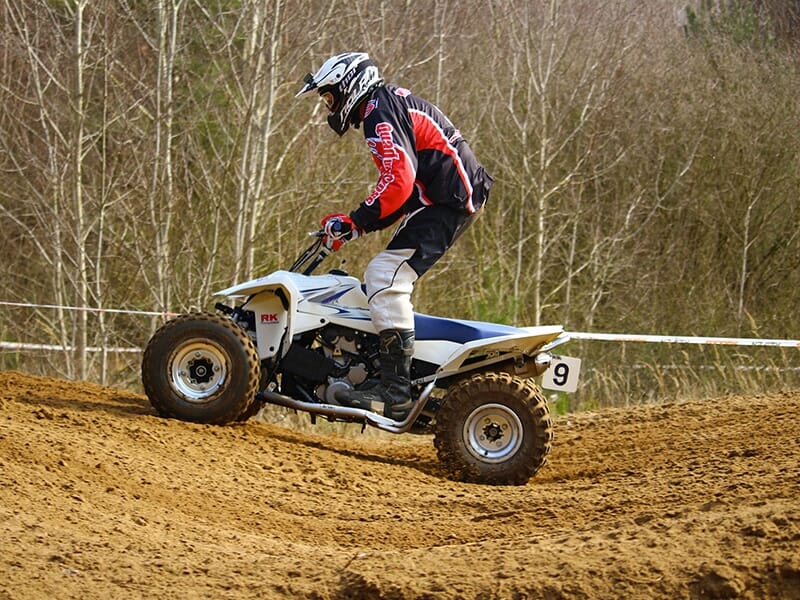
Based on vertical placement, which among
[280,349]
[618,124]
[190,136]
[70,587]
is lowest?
[70,587]

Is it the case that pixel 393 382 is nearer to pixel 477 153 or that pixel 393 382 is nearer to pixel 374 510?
pixel 374 510

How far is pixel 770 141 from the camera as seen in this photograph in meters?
21.3

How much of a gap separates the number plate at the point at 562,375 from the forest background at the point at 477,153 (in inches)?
142

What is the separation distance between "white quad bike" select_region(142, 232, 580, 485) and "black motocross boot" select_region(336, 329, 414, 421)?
0.06 m

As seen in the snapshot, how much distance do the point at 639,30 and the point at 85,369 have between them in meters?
11.1

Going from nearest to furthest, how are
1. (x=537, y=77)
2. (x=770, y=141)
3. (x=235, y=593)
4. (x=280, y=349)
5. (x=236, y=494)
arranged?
(x=235, y=593) → (x=236, y=494) → (x=280, y=349) → (x=537, y=77) → (x=770, y=141)

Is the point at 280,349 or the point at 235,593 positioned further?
the point at 280,349

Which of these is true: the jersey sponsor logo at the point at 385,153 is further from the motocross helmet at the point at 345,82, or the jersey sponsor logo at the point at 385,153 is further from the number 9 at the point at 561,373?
the number 9 at the point at 561,373

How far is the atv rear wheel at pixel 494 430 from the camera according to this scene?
24.2ft

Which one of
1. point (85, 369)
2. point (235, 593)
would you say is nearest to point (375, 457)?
point (235, 593)

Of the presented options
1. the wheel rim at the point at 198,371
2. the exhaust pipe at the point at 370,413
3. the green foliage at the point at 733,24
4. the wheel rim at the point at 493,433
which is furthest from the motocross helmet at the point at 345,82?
the green foliage at the point at 733,24

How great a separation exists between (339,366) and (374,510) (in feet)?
4.99

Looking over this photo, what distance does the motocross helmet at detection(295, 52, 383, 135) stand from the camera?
24.6ft

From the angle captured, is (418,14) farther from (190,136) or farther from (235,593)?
(235,593)
